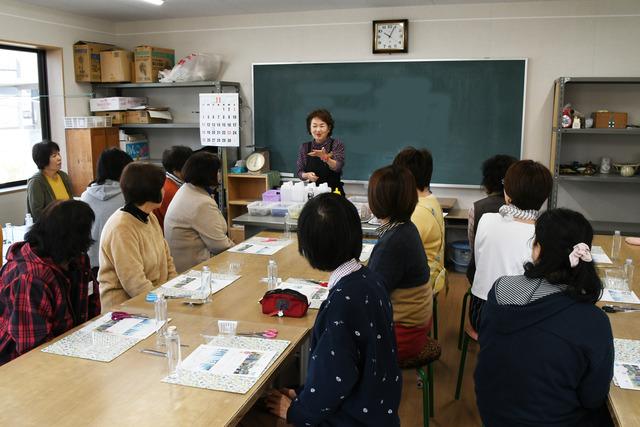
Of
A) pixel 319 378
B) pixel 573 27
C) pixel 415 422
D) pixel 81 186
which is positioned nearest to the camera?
pixel 319 378

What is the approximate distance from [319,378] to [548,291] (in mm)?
712

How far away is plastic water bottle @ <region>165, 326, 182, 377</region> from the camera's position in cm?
171

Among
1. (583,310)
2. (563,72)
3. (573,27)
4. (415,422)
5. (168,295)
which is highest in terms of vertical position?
(573,27)

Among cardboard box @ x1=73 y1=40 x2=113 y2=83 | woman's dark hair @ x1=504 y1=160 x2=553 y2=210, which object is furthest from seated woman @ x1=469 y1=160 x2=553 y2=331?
cardboard box @ x1=73 y1=40 x2=113 y2=83

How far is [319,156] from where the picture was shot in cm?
454

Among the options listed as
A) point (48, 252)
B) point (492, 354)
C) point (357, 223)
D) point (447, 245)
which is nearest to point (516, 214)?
point (492, 354)

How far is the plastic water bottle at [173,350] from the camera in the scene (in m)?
1.71

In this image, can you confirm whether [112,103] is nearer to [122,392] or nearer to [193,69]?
[193,69]

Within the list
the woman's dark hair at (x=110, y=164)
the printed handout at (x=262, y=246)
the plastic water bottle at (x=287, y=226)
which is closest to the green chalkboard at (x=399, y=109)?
the plastic water bottle at (x=287, y=226)

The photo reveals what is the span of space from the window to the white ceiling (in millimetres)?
623

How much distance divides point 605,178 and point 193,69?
4064 millimetres

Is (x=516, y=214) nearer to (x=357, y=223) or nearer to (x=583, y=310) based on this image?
(x=583, y=310)

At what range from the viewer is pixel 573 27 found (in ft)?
16.5

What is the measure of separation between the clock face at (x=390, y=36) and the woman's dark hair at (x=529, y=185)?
10.3ft
